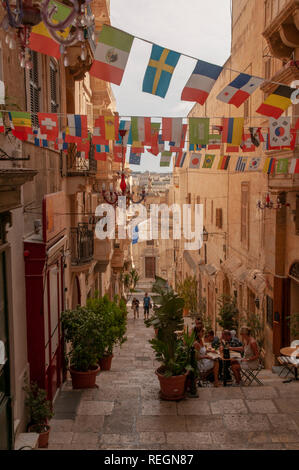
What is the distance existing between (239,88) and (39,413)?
5.94 metres

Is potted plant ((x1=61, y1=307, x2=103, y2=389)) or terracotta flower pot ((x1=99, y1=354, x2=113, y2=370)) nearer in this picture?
potted plant ((x1=61, y1=307, x2=103, y2=389))

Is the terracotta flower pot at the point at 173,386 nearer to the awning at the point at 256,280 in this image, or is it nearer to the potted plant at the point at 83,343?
the potted plant at the point at 83,343

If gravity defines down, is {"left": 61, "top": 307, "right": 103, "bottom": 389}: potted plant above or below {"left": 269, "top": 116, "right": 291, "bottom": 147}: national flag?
below

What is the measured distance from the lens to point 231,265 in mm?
17578

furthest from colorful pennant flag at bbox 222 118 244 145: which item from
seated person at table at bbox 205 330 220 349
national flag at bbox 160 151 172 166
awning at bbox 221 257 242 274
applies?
awning at bbox 221 257 242 274

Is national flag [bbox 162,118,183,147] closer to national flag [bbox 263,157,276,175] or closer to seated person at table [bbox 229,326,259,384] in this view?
national flag [bbox 263,157,276,175]

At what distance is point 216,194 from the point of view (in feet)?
72.5

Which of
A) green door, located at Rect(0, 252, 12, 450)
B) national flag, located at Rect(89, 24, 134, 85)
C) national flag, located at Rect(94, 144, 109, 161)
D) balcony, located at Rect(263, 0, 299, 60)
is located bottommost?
green door, located at Rect(0, 252, 12, 450)

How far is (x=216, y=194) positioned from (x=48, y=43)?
684 inches

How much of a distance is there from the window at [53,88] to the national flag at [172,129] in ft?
9.28

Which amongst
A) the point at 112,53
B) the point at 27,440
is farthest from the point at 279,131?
the point at 27,440

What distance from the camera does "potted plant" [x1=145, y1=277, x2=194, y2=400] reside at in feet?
27.1

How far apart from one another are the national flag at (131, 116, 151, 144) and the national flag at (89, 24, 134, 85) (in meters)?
2.39

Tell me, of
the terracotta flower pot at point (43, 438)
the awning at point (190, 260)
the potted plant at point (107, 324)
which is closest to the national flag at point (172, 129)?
the potted plant at point (107, 324)
